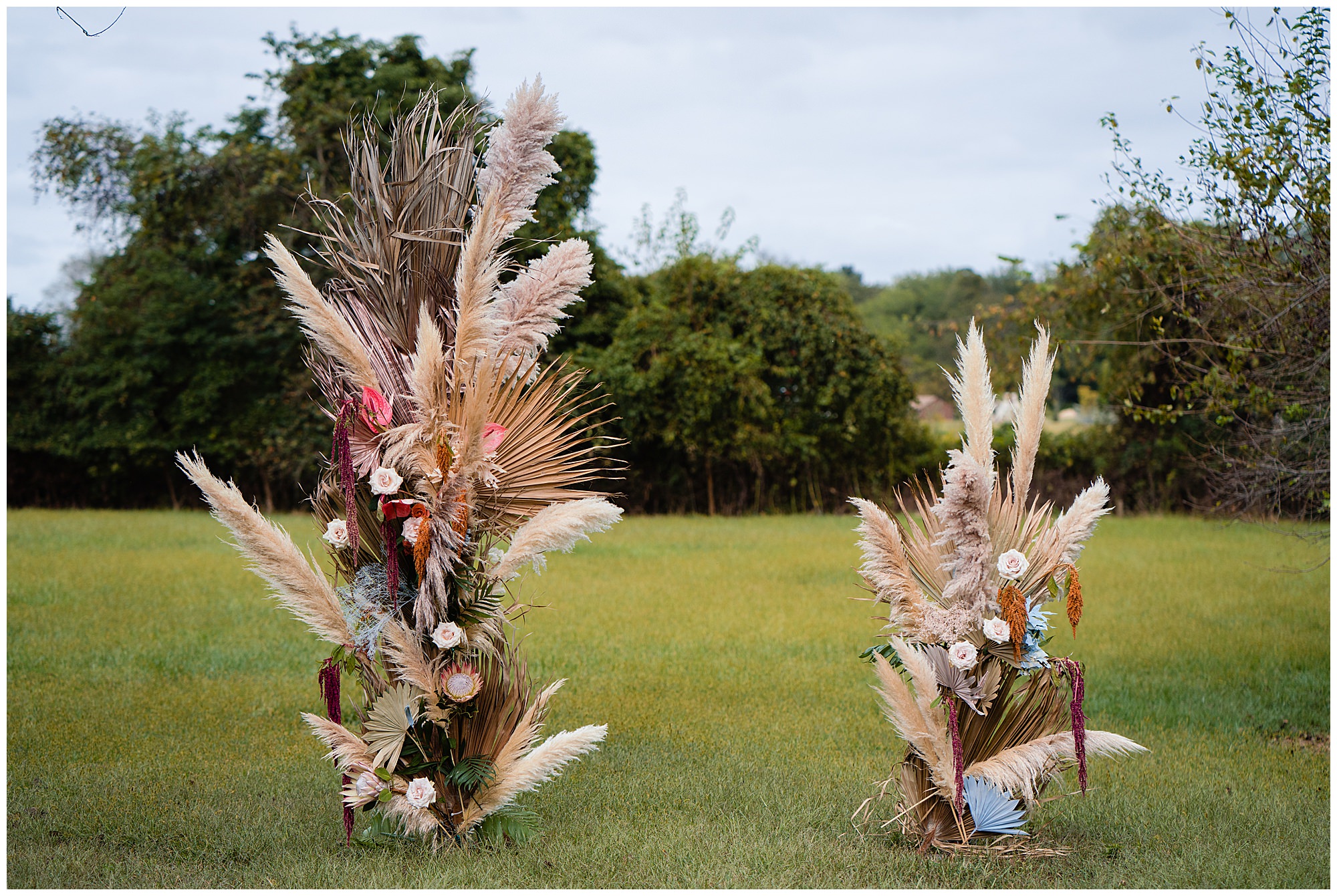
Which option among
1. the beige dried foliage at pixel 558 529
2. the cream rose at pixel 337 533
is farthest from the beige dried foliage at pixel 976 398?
the cream rose at pixel 337 533

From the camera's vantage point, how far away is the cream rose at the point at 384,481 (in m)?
3.80

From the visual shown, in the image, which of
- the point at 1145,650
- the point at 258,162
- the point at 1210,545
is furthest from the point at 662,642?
the point at 258,162

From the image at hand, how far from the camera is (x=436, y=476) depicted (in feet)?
13.0

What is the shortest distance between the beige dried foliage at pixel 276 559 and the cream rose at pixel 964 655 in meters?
2.32

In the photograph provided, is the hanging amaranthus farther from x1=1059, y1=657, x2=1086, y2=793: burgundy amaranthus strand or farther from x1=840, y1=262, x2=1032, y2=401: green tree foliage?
x1=840, y1=262, x2=1032, y2=401: green tree foliage

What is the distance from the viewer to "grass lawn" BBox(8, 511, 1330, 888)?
4078 millimetres

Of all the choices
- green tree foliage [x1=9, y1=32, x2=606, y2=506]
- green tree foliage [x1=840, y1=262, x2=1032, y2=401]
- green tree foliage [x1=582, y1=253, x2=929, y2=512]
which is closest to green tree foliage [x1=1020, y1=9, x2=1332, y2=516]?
green tree foliage [x1=582, y1=253, x2=929, y2=512]

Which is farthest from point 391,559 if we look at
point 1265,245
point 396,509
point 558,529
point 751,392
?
point 751,392

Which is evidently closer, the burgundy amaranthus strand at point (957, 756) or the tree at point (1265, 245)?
the burgundy amaranthus strand at point (957, 756)

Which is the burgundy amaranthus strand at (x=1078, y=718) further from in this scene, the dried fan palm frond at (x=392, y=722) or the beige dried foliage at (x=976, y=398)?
the dried fan palm frond at (x=392, y=722)

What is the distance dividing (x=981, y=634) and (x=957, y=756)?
1.55 ft

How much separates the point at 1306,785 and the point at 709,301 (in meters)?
16.1

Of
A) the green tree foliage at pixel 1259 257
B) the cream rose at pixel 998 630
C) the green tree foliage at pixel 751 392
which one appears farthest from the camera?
the green tree foliage at pixel 751 392

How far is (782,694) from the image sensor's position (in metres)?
7.19
